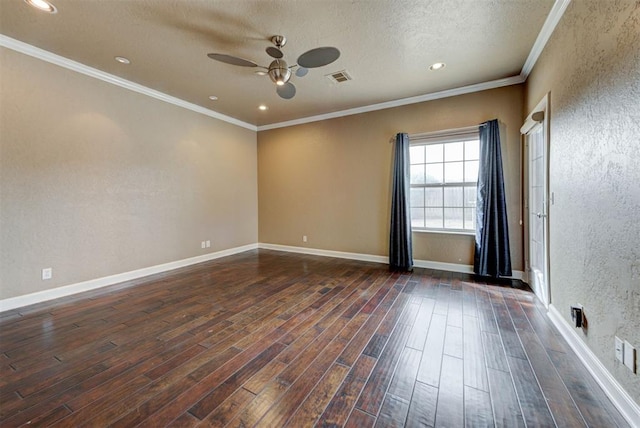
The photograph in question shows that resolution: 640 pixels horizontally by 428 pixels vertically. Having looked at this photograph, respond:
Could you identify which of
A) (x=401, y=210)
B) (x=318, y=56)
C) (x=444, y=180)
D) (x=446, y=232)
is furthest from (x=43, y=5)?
(x=446, y=232)

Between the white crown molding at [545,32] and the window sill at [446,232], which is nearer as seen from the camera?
the white crown molding at [545,32]

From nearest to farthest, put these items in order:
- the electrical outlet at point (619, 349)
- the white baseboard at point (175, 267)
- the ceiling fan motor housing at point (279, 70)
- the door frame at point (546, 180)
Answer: the electrical outlet at point (619, 349) < the ceiling fan motor housing at point (279, 70) < the door frame at point (546, 180) < the white baseboard at point (175, 267)

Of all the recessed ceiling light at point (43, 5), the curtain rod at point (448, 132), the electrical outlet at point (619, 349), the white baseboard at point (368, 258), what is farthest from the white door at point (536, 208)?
the recessed ceiling light at point (43, 5)

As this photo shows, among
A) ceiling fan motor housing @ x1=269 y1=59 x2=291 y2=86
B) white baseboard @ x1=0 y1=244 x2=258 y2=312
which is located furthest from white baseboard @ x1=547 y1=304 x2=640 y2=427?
white baseboard @ x1=0 y1=244 x2=258 y2=312

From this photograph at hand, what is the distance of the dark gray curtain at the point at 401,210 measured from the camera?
14.4 ft

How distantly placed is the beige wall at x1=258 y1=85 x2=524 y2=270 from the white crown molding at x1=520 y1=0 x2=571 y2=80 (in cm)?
57

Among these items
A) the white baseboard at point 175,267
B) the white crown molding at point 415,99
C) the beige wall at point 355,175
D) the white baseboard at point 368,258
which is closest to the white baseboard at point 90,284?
the white baseboard at point 175,267

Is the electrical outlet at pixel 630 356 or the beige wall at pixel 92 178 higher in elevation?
the beige wall at pixel 92 178

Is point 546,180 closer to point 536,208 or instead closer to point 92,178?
point 536,208

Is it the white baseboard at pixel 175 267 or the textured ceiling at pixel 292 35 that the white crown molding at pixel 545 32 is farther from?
the white baseboard at pixel 175 267

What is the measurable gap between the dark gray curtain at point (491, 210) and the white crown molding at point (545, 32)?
76cm

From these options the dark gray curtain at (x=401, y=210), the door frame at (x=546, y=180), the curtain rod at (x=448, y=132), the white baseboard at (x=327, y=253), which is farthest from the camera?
the white baseboard at (x=327, y=253)

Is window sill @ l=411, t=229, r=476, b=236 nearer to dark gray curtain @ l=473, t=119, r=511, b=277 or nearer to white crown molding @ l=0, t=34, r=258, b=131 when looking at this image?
dark gray curtain @ l=473, t=119, r=511, b=277

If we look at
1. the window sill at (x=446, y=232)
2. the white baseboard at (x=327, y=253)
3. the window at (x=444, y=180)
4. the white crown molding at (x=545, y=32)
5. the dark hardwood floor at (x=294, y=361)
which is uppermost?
the white crown molding at (x=545, y=32)
